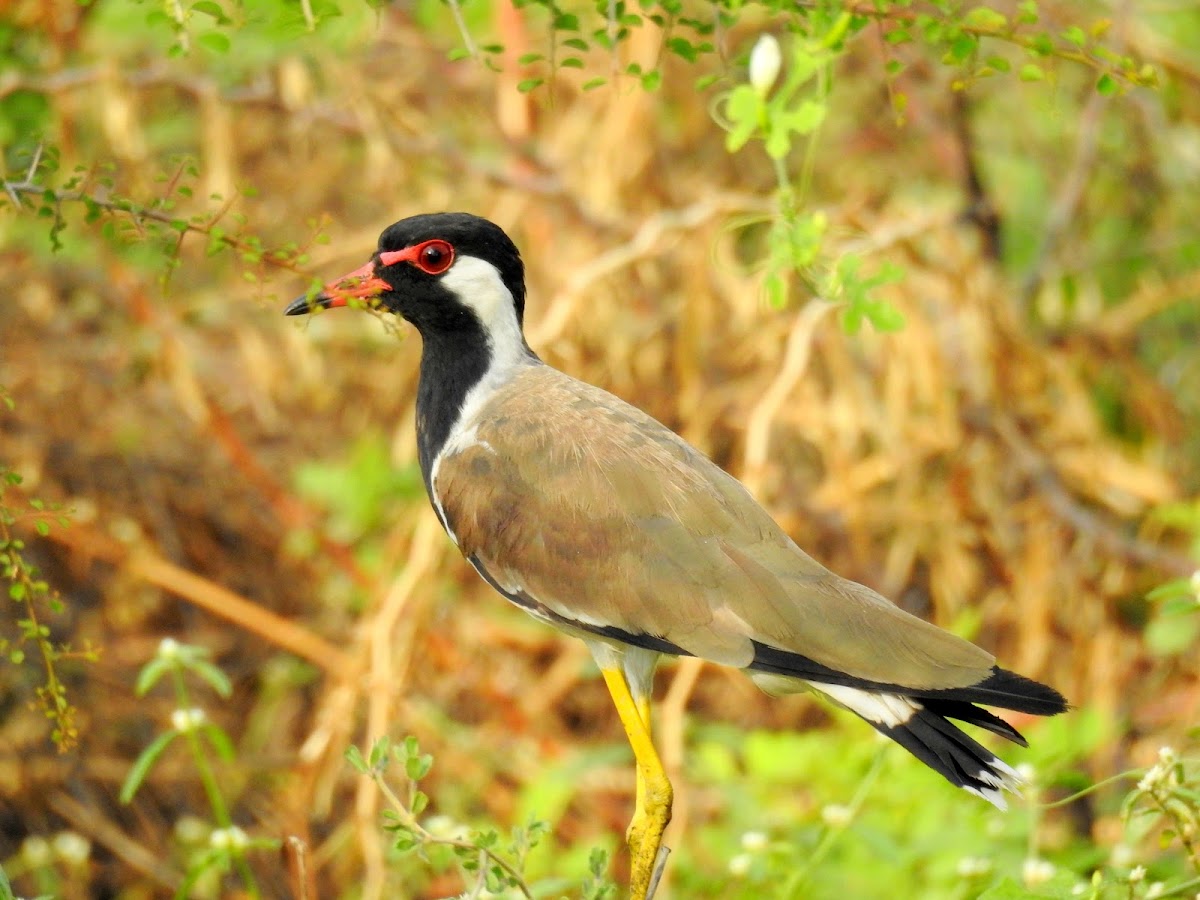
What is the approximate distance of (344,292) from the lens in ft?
10.0

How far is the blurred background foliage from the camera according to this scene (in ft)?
15.9

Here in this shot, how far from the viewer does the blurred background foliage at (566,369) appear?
4.83 meters

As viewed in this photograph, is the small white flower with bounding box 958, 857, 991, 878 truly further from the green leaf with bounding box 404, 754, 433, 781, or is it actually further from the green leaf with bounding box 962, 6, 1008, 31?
the green leaf with bounding box 962, 6, 1008, 31

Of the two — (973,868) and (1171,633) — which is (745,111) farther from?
(1171,633)

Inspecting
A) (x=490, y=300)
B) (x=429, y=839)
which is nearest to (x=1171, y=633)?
(x=490, y=300)

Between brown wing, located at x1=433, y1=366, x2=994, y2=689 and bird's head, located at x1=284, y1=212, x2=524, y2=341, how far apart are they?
0.74ft

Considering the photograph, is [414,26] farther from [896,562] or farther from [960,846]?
[960,846]

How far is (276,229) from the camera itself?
20.4 feet

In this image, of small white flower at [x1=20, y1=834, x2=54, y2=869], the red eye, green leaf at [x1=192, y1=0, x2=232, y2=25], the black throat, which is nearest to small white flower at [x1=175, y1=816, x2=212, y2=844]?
small white flower at [x1=20, y1=834, x2=54, y2=869]

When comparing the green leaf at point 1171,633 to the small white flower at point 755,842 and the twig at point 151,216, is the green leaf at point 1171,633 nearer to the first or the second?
the small white flower at point 755,842

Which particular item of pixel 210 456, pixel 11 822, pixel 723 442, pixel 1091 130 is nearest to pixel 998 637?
pixel 723 442

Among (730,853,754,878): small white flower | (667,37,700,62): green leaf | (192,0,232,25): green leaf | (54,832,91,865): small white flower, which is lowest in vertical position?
(54,832,91,865): small white flower

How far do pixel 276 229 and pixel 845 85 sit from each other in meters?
2.40

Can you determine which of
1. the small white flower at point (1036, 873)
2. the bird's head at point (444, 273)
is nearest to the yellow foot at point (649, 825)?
the small white flower at point (1036, 873)
